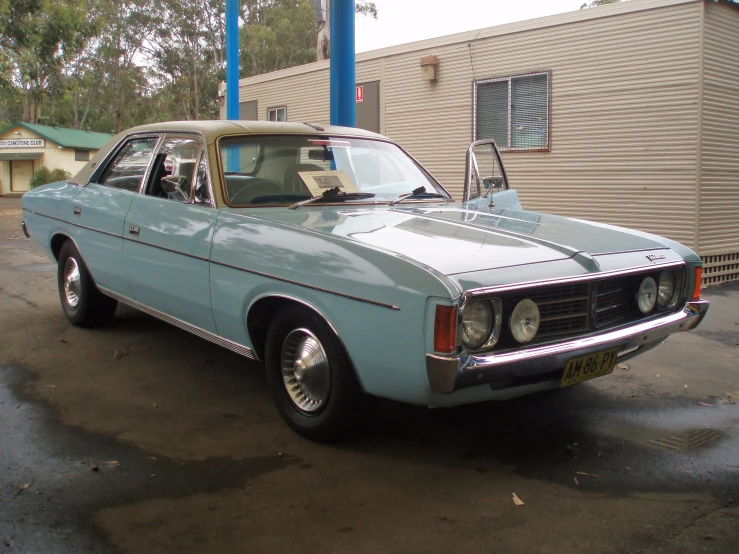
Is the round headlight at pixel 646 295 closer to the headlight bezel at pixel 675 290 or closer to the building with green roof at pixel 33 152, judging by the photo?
the headlight bezel at pixel 675 290

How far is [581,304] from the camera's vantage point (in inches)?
135

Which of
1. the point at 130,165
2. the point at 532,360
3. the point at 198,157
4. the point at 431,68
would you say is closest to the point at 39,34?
the point at 431,68

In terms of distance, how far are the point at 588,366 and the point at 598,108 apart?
23.7 feet

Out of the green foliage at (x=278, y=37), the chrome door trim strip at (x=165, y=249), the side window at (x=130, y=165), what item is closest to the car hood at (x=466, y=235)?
the chrome door trim strip at (x=165, y=249)

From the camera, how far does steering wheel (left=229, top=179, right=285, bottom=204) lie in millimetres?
4254

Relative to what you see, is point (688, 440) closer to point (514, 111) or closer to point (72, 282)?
point (72, 282)

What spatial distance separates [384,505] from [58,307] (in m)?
4.75

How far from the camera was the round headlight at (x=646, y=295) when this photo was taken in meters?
3.74

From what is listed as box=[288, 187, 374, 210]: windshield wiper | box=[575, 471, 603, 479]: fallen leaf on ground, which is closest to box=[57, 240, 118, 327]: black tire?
box=[288, 187, 374, 210]: windshield wiper

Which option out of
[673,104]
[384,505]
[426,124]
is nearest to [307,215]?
[384,505]

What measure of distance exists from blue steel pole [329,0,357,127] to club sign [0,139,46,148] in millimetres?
39271

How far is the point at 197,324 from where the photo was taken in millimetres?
4316

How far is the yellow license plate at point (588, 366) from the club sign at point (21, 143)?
4488cm

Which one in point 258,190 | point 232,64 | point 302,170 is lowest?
point 258,190
